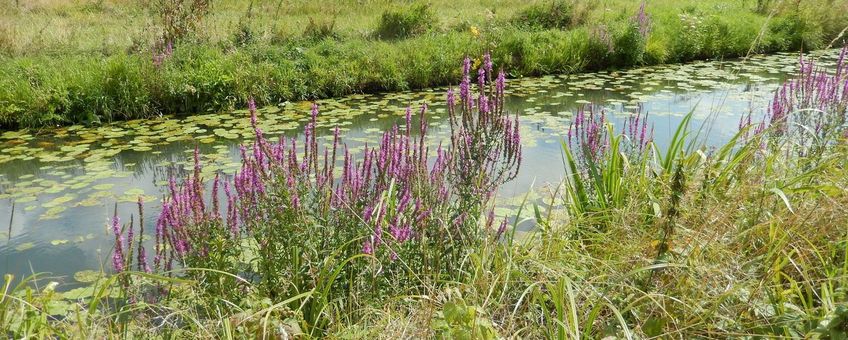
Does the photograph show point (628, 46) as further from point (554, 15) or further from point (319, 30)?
point (319, 30)

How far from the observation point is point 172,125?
25.5 ft

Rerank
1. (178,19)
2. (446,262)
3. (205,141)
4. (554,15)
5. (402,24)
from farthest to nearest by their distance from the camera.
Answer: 1. (554,15)
2. (402,24)
3. (178,19)
4. (205,141)
5. (446,262)

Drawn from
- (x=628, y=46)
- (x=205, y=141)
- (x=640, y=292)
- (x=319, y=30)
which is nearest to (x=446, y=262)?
(x=640, y=292)

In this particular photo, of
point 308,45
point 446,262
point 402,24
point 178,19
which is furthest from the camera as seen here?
point 402,24

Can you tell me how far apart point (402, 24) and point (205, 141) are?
5957 mm

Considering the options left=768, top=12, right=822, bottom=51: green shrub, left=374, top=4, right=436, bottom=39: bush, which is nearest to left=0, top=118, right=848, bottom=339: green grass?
left=374, top=4, right=436, bottom=39: bush

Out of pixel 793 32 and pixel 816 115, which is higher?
pixel 793 32

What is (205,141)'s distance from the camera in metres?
7.05

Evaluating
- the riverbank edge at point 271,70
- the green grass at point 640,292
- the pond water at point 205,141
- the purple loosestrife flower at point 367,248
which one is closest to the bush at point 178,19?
the riverbank edge at point 271,70

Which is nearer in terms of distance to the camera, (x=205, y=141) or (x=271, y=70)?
(x=205, y=141)

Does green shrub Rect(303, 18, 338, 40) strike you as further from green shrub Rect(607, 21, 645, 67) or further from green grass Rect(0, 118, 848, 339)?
green grass Rect(0, 118, 848, 339)

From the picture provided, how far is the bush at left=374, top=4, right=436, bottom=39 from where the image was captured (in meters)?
12.0

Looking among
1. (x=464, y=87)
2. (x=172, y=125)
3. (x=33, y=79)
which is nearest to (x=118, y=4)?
(x=33, y=79)

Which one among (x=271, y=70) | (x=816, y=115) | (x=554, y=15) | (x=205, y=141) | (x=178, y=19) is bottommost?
(x=205, y=141)
